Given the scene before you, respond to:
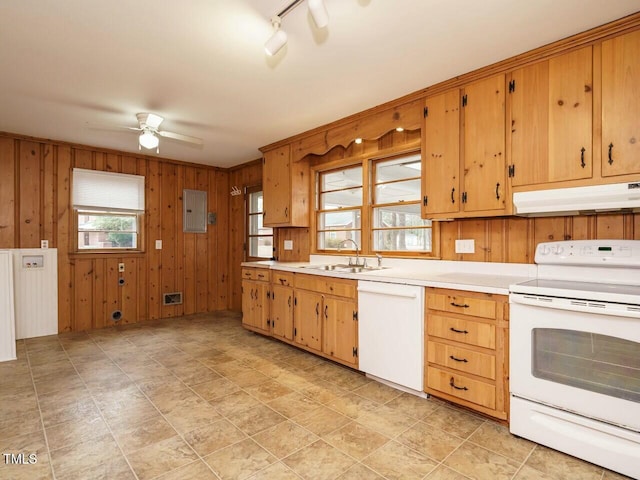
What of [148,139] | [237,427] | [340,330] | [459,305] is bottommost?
[237,427]

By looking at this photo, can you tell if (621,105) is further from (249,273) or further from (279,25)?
(249,273)

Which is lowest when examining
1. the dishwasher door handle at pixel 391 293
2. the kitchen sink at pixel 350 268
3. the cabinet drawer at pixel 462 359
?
the cabinet drawer at pixel 462 359

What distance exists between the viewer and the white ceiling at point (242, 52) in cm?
196

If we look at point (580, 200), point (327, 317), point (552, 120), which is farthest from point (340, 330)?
point (552, 120)

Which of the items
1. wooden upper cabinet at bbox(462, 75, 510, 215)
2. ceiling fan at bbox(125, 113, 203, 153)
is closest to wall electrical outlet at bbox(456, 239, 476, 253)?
wooden upper cabinet at bbox(462, 75, 510, 215)

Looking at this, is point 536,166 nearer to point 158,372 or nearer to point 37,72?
point 158,372

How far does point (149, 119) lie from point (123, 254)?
7.69ft

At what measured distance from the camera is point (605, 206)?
2.07 m

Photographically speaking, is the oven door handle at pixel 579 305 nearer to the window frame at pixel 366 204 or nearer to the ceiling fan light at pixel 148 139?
the window frame at pixel 366 204

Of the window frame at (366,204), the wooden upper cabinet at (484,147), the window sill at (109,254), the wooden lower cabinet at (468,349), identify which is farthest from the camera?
the window sill at (109,254)

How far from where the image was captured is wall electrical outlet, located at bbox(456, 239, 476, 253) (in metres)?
2.85

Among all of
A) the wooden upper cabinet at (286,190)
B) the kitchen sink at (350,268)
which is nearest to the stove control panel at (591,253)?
the kitchen sink at (350,268)

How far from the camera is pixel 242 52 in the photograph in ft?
7.86

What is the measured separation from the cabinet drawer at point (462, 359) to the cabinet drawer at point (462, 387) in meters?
0.06
